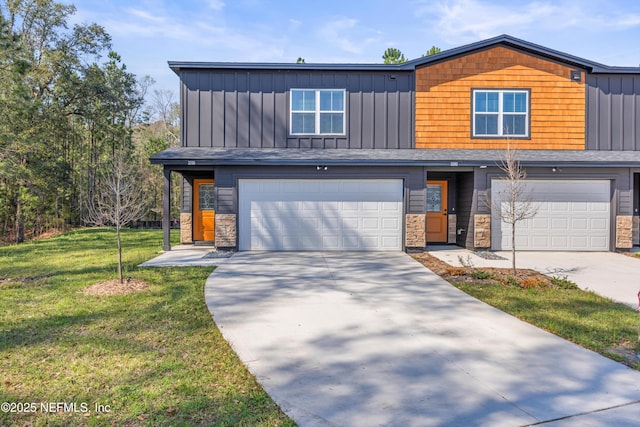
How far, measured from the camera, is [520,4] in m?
11.9

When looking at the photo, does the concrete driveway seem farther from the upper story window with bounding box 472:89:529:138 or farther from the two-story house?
→ the upper story window with bounding box 472:89:529:138

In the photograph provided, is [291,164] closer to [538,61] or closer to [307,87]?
[307,87]

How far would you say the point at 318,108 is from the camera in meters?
11.8

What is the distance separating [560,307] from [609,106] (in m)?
9.49

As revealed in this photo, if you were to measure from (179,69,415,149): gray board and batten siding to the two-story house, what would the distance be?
30 mm

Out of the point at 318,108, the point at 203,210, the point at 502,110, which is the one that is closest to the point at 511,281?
the point at 502,110

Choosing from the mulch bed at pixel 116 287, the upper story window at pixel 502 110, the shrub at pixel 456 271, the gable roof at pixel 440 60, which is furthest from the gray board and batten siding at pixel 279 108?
the mulch bed at pixel 116 287

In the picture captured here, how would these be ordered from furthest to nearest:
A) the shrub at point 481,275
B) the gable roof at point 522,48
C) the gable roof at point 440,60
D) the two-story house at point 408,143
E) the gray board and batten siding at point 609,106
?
the gray board and batten siding at point 609,106 → the gable roof at point 522,48 → the gable roof at point 440,60 → the two-story house at point 408,143 → the shrub at point 481,275

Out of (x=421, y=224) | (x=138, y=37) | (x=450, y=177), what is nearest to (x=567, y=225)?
(x=450, y=177)

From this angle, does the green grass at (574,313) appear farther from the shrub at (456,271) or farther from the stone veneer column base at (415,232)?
the stone veneer column base at (415,232)

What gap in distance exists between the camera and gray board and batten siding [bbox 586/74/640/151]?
468 inches

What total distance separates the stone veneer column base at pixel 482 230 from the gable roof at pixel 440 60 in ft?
16.0

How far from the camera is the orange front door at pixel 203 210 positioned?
493 inches

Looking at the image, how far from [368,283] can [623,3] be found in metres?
12.6
